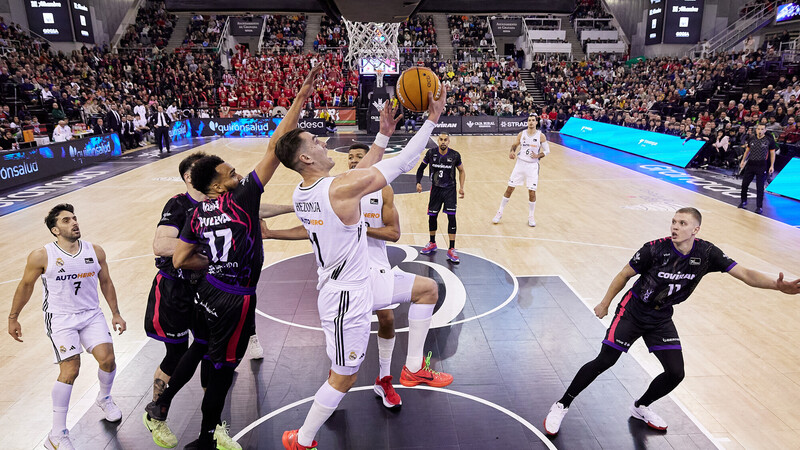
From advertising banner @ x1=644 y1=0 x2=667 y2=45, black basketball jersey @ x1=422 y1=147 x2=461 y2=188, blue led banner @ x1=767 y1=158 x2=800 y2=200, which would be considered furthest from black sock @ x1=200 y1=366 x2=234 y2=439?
advertising banner @ x1=644 y1=0 x2=667 y2=45

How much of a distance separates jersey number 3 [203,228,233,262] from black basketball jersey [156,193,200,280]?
583 millimetres

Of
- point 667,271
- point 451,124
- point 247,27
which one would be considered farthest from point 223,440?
point 247,27

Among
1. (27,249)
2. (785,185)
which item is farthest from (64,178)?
(785,185)

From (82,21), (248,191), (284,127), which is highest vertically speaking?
(82,21)

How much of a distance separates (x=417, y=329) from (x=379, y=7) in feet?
8.60

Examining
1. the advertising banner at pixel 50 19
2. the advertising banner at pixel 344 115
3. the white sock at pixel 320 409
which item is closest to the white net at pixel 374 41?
the advertising banner at pixel 344 115

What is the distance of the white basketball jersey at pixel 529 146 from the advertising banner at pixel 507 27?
3057cm

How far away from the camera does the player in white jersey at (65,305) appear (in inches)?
151

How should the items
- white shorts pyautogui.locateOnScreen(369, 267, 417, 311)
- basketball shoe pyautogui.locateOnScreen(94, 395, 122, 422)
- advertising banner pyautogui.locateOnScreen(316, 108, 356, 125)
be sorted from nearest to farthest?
white shorts pyautogui.locateOnScreen(369, 267, 417, 311) < basketball shoe pyautogui.locateOnScreen(94, 395, 122, 422) < advertising banner pyautogui.locateOnScreen(316, 108, 356, 125)

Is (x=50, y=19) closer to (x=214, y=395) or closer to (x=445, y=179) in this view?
(x=445, y=179)

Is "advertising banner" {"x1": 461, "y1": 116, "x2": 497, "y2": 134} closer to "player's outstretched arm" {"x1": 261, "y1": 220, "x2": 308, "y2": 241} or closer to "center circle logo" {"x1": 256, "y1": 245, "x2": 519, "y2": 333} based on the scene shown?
"center circle logo" {"x1": 256, "y1": 245, "x2": 519, "y2": 333}

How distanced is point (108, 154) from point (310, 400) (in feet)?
60.4

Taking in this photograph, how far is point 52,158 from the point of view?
15781 millimetres

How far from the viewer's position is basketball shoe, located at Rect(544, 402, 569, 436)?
13.4ft
